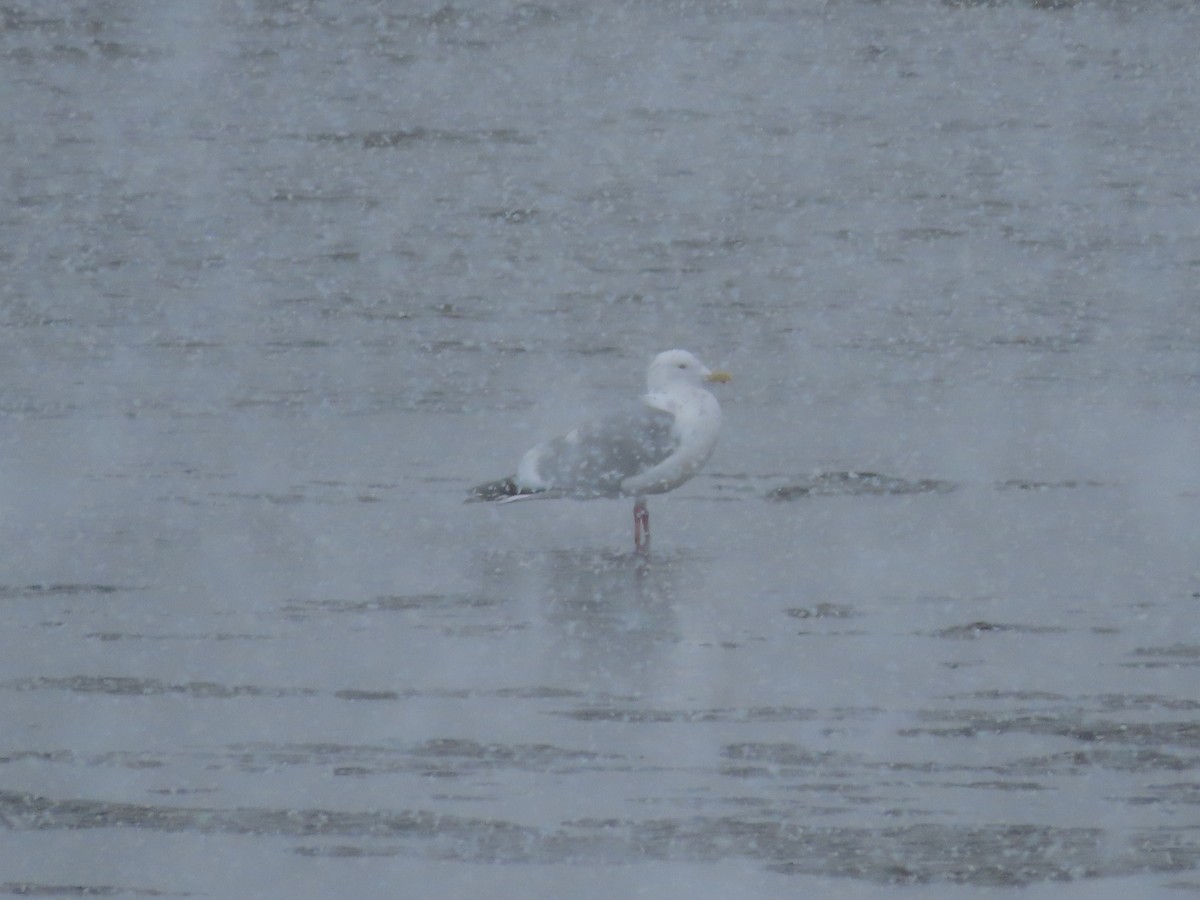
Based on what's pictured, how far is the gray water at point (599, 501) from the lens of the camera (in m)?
6.77

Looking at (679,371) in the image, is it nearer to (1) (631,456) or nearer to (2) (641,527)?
(1) (631,456)

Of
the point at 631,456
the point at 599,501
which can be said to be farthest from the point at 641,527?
the point at 599,501

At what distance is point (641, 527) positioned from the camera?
32.3ft

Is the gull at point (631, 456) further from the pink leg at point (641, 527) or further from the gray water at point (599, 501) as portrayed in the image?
the gray water at point (599, 501)

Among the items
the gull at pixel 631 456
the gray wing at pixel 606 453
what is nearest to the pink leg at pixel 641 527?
the gull at pixel 631 456

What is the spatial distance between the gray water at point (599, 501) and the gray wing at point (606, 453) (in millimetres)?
275

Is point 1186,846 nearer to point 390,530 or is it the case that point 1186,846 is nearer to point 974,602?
point 974,602

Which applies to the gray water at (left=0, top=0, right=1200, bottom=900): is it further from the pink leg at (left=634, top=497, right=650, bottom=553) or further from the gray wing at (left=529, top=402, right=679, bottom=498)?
the gray wing at (left=529, top=402, right=679, bottom=498)

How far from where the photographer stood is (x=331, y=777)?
23.4 ft

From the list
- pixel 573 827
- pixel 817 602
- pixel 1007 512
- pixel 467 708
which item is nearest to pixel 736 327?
pixel 1007 512

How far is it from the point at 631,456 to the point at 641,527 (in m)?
0.30

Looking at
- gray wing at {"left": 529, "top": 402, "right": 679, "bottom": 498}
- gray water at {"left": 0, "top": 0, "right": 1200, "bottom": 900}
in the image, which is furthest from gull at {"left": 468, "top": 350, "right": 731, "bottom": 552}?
gray water at {"left": 0, "top": 0, "right": 1200, "bottom": 900}

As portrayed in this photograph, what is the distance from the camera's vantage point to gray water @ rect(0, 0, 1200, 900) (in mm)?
6773

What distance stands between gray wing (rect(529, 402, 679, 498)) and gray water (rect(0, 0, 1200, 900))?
28 centimetres
